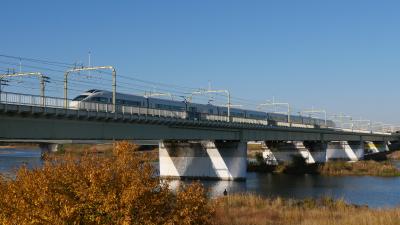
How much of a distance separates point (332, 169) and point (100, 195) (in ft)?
275

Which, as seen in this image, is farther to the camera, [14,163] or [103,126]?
[14,163]

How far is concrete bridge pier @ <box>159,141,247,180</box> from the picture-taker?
78.2 m

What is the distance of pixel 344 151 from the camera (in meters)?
131

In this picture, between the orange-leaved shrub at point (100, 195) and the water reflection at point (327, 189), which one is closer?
the orange-leaved shrub at point (100, 195)

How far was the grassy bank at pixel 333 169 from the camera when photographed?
9112 centimetres

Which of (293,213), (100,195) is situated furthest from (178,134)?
(100,195)

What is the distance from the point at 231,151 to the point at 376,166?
106 feet

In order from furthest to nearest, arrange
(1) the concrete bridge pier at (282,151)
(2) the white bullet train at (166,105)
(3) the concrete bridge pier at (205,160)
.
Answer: (1) the concrete bridge pier at (282,151)
(3) the concrete bridge pier at (205,160)
(2) the white bullet train at (166,105)

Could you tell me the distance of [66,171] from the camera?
17250 mm

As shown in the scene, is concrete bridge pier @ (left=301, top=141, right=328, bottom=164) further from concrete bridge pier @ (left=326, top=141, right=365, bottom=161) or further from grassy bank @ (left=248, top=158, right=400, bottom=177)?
concrete bridge pier @ (left=326, top=141, right=365, bottom=161)

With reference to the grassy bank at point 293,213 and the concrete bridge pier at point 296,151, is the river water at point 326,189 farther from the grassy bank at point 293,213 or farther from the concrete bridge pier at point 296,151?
the concrete bridge pier at point 296,151

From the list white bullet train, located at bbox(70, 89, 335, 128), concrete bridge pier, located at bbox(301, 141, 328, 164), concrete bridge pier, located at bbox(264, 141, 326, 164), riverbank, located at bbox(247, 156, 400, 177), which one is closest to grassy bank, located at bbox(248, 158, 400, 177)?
riverbank, located at bbox(247, 156, 400, 177)

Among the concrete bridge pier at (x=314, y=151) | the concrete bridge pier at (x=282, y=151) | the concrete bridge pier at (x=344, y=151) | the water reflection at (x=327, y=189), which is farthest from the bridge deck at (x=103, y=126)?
the concrete bridge pier at (x=344, y=151)

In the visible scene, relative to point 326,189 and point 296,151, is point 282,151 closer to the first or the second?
point 296,151
